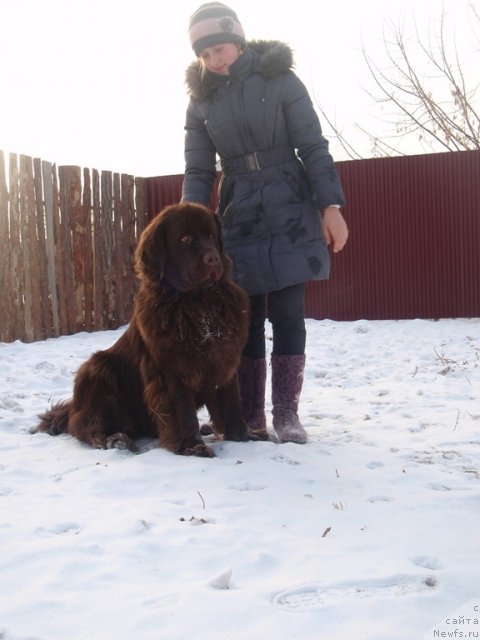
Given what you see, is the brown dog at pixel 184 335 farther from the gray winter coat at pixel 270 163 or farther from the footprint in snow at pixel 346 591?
the footprint in snow at pixel 346 591

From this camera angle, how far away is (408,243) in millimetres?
9320

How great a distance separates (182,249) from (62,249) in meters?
5.00

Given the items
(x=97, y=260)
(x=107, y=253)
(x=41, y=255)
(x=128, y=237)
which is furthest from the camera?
(x=128, y=237)

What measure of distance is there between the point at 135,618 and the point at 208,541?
19.3 inches

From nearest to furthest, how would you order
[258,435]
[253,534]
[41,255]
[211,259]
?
1. [253,534]
2. [211,259]
3. [258,435]
4. [41,255]

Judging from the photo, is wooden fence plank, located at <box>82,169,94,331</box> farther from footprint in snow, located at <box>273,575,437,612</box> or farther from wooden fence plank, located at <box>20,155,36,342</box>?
footprint in snow, located at <box>273,575,437,612</box>

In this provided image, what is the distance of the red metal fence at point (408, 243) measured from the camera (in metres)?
9.18

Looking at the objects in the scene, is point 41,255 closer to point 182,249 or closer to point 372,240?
point 372,240

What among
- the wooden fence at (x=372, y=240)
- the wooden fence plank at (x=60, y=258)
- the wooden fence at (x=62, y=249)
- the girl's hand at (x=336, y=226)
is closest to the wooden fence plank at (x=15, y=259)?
the wooden fence at (x=62, y=249)

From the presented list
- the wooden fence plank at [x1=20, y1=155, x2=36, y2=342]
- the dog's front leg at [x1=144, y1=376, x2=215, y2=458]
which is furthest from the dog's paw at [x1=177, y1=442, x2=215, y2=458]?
the wooden fence plank at [x1=20, y1=155, x2=36, y2=342]

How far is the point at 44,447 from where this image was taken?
337 cm

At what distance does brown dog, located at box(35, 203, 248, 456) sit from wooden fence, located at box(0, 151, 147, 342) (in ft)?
13.9

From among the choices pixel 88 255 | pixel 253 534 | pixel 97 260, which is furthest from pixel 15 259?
pixel 253 534

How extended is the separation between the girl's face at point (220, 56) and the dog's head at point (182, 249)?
2.38 feet
